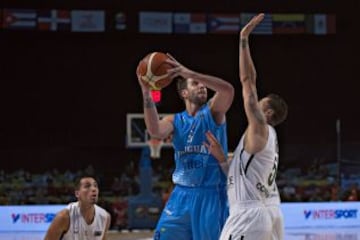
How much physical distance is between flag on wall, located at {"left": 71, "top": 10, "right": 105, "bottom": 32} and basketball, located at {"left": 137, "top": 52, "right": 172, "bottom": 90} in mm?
11988

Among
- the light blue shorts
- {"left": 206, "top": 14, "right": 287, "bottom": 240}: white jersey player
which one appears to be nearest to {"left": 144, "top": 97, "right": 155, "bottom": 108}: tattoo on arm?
the light blue shorts

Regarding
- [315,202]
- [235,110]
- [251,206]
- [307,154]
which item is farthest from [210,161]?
[235,110]

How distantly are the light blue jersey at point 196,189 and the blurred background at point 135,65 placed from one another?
33.8 ft

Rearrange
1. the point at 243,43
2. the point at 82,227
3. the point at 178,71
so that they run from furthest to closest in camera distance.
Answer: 1. the point at 82,227
2. the point at 178,71
3. the point at 243,43

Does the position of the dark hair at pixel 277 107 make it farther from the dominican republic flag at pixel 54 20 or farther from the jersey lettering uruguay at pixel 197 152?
the dominican republic flag at pixel 54 20

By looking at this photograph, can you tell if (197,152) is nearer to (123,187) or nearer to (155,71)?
(155,71)

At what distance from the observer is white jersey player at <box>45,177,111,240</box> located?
4.73 meters

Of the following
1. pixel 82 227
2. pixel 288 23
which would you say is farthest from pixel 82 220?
pixel 288 23

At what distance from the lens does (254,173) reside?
12.3ft

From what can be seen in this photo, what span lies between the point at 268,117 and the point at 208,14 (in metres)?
12.6

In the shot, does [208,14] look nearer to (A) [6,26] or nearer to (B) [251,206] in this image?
(A) [6,26]

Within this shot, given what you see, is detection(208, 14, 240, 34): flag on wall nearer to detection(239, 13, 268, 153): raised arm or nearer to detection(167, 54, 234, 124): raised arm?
detection(167, 54, 234, 124): raised arm

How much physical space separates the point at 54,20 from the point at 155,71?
12155 mm

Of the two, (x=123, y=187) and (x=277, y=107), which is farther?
(x=123, y=187)
